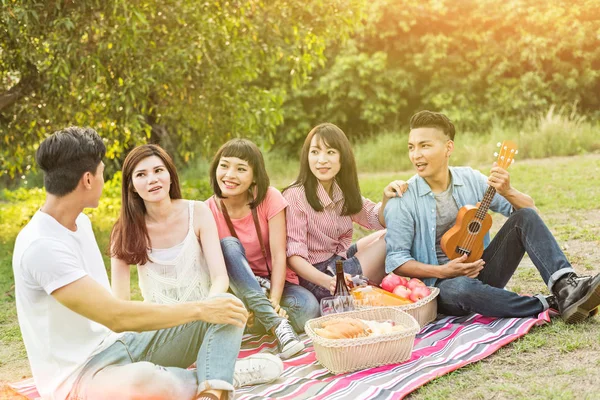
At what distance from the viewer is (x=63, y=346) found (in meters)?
2.97

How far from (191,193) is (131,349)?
23.9 feet

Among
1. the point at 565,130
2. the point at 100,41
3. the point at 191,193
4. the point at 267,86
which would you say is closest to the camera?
the point at 100,41

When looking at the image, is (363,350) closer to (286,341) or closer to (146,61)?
(286,341)

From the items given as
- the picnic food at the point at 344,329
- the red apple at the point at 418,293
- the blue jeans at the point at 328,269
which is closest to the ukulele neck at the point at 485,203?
the red apple at the point at 418,293

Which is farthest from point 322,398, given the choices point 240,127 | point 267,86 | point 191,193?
point 267,86

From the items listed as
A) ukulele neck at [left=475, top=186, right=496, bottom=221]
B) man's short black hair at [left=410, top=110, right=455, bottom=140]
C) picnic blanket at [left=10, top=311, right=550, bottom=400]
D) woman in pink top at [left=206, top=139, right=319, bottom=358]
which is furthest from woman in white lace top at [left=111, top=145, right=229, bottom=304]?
ukulele neck at [left=475, top=186, right=496, bottom=221]

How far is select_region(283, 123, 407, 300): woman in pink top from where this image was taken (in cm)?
474

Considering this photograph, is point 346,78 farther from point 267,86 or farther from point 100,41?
point 100,41

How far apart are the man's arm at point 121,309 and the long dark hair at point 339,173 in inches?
73.4

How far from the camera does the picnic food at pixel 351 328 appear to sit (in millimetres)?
3805

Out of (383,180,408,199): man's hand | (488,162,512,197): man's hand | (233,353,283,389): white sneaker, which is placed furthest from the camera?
(383,180,408,199): man's hand

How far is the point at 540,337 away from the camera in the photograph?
→ 4004mm

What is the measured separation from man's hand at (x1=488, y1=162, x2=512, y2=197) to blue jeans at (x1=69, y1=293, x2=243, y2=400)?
2017mm

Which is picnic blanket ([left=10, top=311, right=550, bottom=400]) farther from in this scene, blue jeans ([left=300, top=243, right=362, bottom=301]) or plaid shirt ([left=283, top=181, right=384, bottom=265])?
plaid shirt ([left=283, top=181, right=384, bottom=265])
